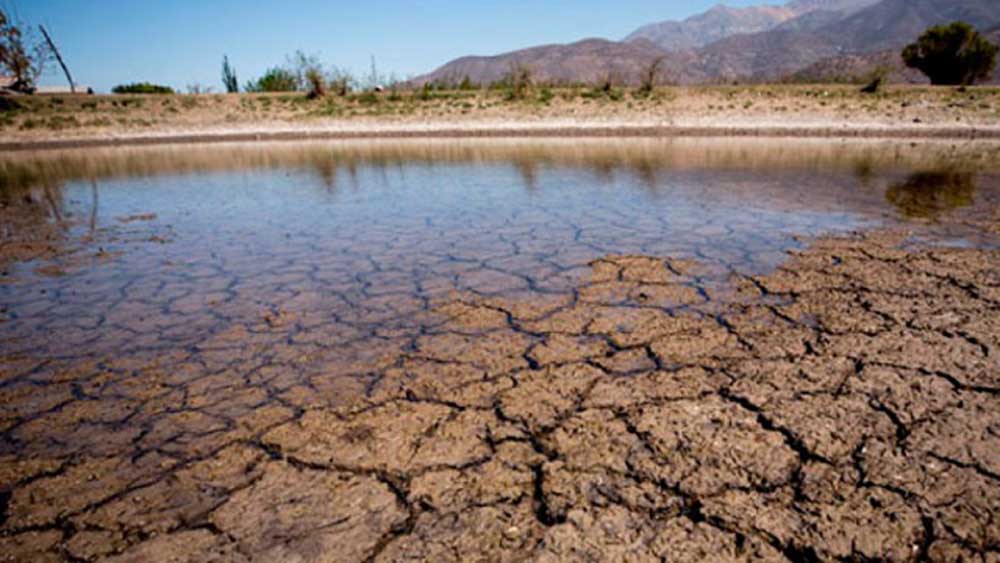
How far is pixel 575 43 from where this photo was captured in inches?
3664

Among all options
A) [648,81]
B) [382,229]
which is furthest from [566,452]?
[648,81]

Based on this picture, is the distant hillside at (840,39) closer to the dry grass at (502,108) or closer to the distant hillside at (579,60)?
the distant hillside at (579,60)

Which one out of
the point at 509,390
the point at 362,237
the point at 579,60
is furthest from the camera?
the point at 579,60

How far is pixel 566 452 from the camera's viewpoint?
5.97 ft

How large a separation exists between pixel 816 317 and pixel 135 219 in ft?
21.1

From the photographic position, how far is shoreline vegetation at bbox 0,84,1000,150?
14.2 meters

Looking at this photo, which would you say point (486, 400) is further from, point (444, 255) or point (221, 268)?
point (221, 268)

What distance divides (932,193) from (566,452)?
21.7ft

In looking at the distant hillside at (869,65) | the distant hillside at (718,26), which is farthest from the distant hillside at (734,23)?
the distant hillside at (869,65)

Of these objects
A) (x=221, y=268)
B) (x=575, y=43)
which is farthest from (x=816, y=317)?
(x=575, y=43)

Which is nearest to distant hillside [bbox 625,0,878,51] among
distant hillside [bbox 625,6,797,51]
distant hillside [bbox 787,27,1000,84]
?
distant hillside [bbox 625,6,797,51]

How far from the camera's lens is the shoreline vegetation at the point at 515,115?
1421 centimetres

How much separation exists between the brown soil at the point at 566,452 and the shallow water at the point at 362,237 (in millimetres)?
288

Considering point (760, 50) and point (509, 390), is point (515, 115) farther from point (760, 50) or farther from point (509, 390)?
point (760, 50)
